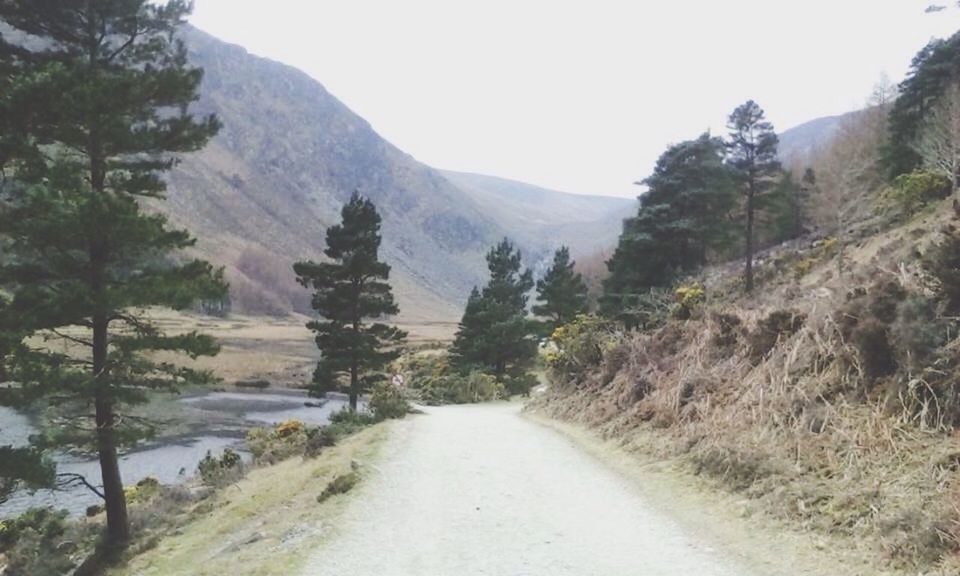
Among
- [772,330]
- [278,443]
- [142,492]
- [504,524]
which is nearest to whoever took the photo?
[504,524]

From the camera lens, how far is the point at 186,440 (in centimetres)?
3275

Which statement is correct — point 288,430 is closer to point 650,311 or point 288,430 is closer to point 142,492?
point 142,492

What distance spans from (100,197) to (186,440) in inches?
948

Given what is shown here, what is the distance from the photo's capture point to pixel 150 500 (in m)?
17.3

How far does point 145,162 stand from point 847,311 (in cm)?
1426

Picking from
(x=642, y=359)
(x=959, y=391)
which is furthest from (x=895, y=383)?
(x=642, y=359)

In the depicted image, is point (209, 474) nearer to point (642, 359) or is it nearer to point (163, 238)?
point (163, 238)

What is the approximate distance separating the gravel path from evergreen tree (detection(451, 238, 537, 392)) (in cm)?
2440

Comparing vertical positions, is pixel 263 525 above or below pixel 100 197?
below

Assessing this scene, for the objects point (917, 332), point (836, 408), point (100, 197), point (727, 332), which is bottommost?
point (836, 408)

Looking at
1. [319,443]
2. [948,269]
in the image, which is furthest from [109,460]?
[948,269]

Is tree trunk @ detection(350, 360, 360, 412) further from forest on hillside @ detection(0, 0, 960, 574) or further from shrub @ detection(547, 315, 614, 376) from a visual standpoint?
shrub @ detection(547, 315, 614, 376)

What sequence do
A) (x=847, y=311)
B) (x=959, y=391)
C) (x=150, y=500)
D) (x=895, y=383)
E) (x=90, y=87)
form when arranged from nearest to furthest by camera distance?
(x=959, y=391)
(x=895, y=383)
(x=847, y=311)
(x=90, y=87)
(x=150, y=500)

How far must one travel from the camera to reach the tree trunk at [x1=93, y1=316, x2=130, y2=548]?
535 inches
